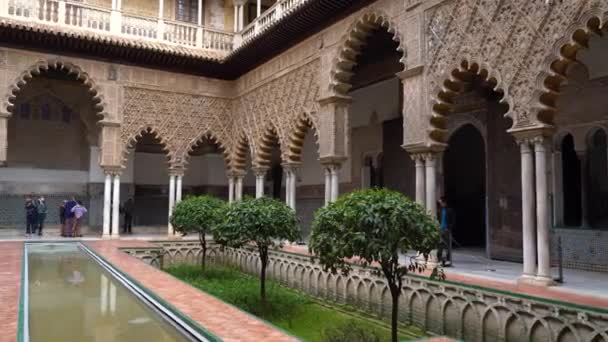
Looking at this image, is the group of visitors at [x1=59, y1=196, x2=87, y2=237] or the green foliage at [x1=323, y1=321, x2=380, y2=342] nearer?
the green foliage at [x1=323, y1=321, x2=380, y2=342]

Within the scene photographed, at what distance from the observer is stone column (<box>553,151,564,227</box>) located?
31.7ft

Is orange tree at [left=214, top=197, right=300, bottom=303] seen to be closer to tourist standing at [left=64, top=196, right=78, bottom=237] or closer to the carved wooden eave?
the carved wooden eave

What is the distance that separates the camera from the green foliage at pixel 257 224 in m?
7.63

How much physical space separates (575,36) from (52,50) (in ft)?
41.4

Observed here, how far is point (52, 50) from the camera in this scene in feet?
44.7

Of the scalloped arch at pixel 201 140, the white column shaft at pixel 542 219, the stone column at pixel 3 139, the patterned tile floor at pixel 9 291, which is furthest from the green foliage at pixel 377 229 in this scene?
the scalloped arch at pixel 201 140

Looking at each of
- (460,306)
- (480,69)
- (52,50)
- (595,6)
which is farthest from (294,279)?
(52,50)

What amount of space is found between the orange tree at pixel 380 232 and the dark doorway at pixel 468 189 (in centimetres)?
848

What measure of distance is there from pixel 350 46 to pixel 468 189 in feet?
16.7

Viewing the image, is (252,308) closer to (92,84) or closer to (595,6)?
(595,6)

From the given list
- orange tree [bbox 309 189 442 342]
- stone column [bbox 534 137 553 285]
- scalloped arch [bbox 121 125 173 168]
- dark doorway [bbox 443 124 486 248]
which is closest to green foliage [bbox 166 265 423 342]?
orange tree [bbox 309 189 442 342]

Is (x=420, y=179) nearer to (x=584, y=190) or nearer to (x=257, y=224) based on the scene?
(x=257, y=224)

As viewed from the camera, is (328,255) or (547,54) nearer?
(328,255)

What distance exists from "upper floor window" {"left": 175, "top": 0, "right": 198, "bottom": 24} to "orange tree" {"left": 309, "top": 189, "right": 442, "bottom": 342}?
14.7 meters
